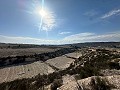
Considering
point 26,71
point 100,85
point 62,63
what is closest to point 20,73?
point 26,71

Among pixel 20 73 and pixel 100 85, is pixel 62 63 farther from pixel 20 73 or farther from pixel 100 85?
pixel 100 85

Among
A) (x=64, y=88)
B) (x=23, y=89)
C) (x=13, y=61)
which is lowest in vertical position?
(x=13, y=61)

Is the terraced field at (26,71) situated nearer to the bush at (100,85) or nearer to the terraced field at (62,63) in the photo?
the terraced field at (62,63)

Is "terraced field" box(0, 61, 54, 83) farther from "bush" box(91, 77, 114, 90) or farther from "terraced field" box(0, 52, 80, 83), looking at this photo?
"bush" box(91, 77, 114, 90)

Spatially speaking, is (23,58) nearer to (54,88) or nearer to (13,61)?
(13,61)

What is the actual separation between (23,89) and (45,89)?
2.93m

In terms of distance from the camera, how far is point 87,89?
Result: 9875 millimetres

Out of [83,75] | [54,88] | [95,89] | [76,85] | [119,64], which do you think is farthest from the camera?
[119,64]

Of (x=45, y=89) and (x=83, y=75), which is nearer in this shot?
(x=45, y=89)

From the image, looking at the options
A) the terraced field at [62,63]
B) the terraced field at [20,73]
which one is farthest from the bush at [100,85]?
the terraced field at [62,63]

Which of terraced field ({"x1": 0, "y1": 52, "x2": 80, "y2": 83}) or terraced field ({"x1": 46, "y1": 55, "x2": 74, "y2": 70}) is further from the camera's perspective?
terraced field ({"x1": 46, "y1": 55, "x2": 74, "y2": 70})

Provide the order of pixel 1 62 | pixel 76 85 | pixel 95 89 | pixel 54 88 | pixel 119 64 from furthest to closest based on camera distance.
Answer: pixel 1 62 → pixel 119 64 → pixel 54 88 → pixel 76 85 → pixel 95 89

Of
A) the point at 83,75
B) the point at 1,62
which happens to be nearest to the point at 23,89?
the point at 83,75

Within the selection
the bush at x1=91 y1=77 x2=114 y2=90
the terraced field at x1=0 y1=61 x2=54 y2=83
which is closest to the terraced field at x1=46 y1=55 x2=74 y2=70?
the terraced field at x1=0 y1=61 x2=54 y2=83
